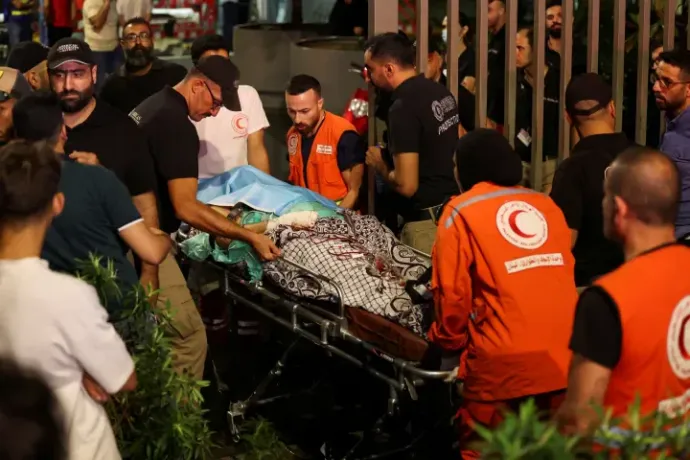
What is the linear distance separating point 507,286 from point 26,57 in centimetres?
417

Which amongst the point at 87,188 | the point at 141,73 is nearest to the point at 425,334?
the point at 87,188

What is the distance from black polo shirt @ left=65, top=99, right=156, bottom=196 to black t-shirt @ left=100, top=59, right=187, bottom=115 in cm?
252

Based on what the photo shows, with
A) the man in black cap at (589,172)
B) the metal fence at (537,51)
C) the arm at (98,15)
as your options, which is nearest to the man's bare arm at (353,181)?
the metal fence at (537,51)

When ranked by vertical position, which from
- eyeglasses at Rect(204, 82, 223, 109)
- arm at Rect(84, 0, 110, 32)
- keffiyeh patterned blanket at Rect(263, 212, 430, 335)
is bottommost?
keffiyeh patterned blanket at Rect(263, 212, 430, 335)

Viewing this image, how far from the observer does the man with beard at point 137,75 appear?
734 cm

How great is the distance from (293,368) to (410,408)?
36.1 inches

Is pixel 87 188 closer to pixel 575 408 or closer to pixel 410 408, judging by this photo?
pixel 575 408

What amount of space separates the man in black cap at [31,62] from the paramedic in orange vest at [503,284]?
3.56 meters

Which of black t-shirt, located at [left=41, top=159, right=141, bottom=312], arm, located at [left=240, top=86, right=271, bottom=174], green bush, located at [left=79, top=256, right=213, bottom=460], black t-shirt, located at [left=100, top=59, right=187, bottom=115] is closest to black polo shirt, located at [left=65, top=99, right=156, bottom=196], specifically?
black t-shirt, located at [left=41, top=159, right=141, bottom=312]

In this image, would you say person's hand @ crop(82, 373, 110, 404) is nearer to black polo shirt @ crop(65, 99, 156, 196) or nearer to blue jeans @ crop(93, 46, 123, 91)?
black polo shirt @ crop(65, 99, 156, 196)

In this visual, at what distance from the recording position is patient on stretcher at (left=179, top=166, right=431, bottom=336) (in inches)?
181

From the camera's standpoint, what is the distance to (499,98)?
7402 mm

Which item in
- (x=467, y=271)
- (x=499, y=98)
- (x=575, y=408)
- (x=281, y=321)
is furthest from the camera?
(x=499, y=98)

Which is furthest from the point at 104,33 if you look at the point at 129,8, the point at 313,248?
the point at 313,248
